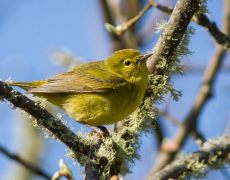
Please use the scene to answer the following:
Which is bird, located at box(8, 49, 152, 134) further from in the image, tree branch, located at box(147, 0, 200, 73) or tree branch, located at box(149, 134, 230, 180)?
tree branch, located at box(149, 134, 230, 180)

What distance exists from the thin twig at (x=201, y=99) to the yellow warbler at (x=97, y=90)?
91 cm

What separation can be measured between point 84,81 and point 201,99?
1.37m

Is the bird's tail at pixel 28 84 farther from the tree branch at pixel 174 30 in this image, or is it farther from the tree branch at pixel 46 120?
the tree branch at pixel 46 120

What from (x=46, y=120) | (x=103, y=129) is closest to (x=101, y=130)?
(x=103, y=129)

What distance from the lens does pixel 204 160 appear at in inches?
149

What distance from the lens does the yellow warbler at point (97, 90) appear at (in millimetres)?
4043

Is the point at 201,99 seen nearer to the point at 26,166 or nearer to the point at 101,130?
the point at 101,130

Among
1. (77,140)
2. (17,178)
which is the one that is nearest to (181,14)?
(77,140)

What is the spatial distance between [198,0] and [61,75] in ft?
5.62

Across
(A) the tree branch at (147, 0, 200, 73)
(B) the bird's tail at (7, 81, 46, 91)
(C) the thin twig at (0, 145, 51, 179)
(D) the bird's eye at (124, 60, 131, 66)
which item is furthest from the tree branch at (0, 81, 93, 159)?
(D) the bird's eye at (124, 60, 131, 66)

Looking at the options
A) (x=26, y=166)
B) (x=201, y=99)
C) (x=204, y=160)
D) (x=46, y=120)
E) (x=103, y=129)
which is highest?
(x=201, y=99)

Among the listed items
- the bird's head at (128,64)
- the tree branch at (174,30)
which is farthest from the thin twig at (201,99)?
the tree branch at (174,30)

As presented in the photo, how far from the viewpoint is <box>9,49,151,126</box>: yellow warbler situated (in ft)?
13.3

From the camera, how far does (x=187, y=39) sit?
3.60 meters
